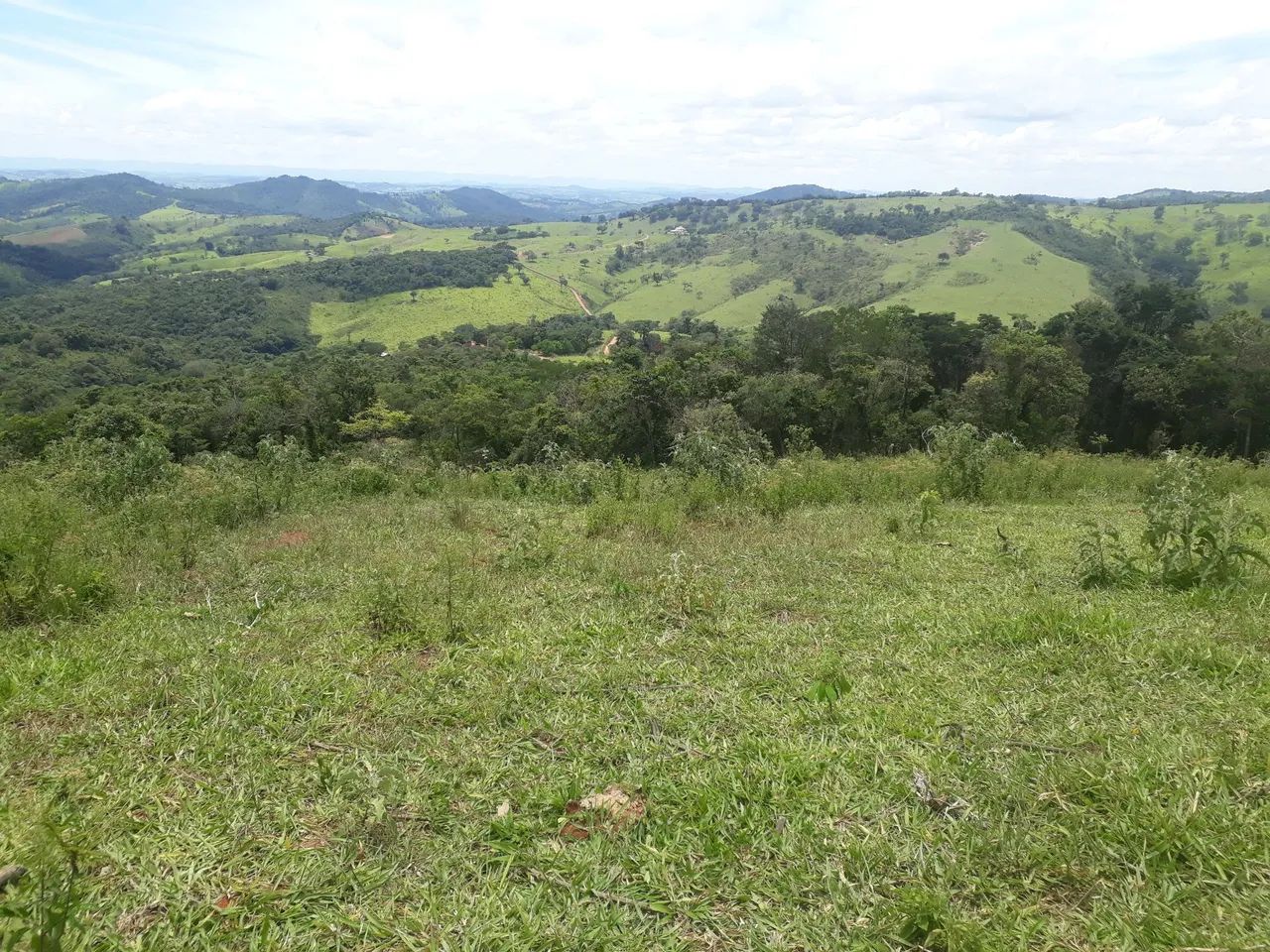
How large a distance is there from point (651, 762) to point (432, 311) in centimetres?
9059

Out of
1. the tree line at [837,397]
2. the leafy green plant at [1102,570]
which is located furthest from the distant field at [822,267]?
the leafy green plant at [1102,570]

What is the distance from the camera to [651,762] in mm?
3363

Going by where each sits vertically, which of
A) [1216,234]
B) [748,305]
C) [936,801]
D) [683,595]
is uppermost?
[1216,234]

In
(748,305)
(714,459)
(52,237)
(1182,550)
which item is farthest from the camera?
(52,237)

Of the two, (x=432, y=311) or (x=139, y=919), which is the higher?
(x=139, y=919)

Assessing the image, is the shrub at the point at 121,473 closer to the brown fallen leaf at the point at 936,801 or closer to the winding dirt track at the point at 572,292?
the brown fallen leaf at the point at 936,801

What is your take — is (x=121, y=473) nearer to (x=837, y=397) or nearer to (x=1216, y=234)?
(x=837, y=397)

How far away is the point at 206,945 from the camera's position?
227 centimetres

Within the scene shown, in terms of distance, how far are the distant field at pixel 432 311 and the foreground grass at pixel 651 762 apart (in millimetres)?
79058

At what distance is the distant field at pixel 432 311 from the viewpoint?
275 feet

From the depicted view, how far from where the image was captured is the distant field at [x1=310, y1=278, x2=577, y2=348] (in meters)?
83.8

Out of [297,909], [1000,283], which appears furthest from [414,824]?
[1000,283]

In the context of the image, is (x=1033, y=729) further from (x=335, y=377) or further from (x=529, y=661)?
(x=335, y=377)

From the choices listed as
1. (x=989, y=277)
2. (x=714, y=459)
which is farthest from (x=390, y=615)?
(x=989, y=277)
